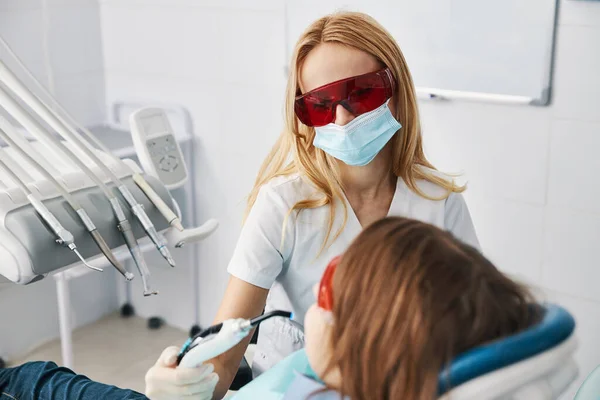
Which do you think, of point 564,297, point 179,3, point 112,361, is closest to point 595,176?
point 564,297

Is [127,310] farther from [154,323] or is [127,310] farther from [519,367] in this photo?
[519,367]

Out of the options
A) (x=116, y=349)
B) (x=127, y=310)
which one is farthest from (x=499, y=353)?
(x=127, y=310)

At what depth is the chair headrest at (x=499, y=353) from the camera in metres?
0.92

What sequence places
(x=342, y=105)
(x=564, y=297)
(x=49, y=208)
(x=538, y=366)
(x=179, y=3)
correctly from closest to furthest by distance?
(x=538, y=366) < (x=49, y=208) < (x=342, y=105) < (x=564, y=297) < (x=179, y=3)

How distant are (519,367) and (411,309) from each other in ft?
0.47

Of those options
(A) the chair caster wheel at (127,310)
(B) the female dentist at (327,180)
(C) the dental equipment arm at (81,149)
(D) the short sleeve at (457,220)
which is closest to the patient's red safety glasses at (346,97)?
(B) the female dentist at (327,180)

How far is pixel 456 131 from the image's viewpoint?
246 cm

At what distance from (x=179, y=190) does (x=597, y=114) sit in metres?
1.71

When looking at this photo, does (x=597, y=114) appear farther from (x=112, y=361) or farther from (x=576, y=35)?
(x=112, y=361)

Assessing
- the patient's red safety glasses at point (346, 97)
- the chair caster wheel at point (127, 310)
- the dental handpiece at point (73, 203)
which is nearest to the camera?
the dental handpiece at point (73, 203)

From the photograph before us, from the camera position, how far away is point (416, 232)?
3.40ft

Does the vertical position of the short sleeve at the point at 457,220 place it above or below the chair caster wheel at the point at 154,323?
above

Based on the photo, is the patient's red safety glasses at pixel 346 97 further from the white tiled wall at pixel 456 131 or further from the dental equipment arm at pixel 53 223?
the white tiled wall at pixel 456 131

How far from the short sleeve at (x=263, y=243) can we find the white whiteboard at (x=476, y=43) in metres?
0.98
